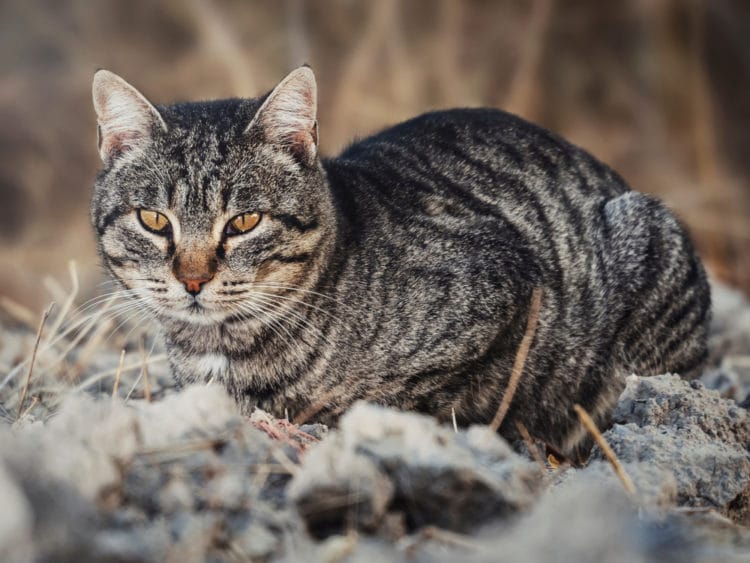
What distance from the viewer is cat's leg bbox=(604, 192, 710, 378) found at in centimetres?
393

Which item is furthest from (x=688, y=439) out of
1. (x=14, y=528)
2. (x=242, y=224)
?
(x=14, y=528)

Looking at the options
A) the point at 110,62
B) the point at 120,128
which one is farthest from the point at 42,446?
the point at 110,62

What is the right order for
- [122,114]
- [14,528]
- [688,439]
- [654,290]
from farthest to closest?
1. [654,290]
2. [122,114]
3. [688,439]
4. [14,528]

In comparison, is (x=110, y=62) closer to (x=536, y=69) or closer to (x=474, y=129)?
(x=536, y=69)

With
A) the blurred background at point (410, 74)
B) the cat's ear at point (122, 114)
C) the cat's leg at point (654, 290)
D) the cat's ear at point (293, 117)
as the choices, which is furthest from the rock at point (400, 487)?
the blurred background at point (410, 74)

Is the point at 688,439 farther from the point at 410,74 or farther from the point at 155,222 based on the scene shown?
the point at 410,74

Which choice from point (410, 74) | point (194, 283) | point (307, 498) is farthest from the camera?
point (410, 74)

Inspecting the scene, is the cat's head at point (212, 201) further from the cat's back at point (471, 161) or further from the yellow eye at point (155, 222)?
the cat's back at point (471, 161)

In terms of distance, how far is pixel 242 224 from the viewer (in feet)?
10.7

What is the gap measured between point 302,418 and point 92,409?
1.26m

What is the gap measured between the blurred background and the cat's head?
14.0 ft

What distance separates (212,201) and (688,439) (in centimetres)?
171

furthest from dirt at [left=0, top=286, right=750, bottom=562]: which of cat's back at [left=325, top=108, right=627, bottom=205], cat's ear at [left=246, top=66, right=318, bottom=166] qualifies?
cat's back at [left=325, top=108, right=627, bottom=205]

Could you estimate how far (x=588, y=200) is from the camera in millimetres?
4160
